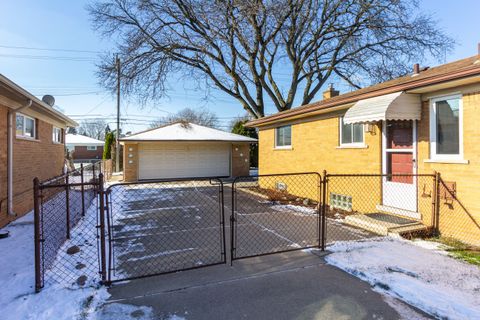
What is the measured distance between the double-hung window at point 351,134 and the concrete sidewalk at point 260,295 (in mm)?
4704

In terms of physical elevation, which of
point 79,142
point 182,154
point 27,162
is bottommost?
point 27,162

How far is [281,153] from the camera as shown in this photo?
11.8 metres

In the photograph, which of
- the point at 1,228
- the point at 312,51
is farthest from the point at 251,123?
the point at 1,228

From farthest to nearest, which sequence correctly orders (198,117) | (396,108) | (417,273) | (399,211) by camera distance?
(198,117) → (399,211) → (396,108) → (417,273)

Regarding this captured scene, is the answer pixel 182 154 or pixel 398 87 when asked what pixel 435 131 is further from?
pixel 182 154

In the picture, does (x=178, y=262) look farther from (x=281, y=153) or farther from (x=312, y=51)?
(x=312, y=51)

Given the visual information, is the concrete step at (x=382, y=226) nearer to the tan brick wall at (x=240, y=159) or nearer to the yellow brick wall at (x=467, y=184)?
the yellow brick wall at (x=467, y=184)

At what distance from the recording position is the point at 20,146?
746cm

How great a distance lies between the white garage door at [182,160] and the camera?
56.0ft

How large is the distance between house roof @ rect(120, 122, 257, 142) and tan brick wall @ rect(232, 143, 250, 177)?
1.98ft

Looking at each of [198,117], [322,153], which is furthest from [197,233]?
[198,117]

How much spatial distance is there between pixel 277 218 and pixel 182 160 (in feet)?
38.3

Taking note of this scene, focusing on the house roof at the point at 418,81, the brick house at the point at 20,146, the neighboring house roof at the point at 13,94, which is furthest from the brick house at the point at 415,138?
the neighboring house roof at the point at 13,94

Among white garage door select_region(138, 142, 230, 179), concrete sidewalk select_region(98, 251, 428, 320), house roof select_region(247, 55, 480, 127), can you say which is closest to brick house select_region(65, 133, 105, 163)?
white garage door select_region(138, 142, 230, 179)
